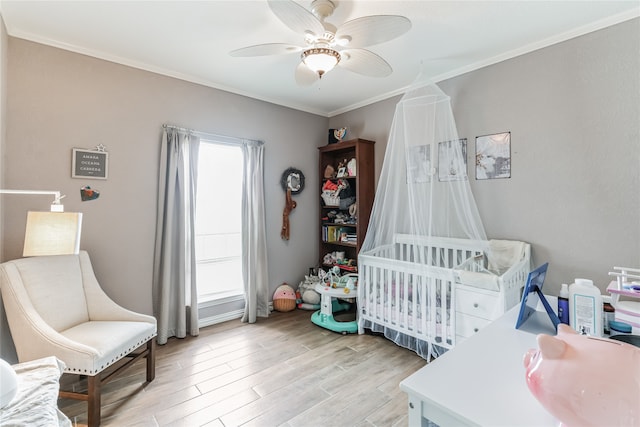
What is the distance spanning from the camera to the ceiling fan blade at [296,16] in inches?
56.7

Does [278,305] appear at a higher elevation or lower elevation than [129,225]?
lower

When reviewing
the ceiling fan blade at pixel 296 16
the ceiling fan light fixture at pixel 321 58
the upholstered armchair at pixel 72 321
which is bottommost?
the upholstered armchair at pixel 72 321

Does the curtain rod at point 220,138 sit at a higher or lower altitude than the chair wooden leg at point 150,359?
higher

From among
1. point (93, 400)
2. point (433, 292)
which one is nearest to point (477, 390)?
point (433, 292)

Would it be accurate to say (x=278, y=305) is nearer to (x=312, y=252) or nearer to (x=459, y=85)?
(x=312, y=252)

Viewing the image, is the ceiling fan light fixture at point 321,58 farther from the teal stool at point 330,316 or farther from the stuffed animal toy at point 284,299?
the stuffed animal toy at point 284,299

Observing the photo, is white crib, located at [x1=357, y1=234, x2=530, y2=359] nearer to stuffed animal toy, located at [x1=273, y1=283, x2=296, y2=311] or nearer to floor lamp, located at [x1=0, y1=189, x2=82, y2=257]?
stuffed animal toy, located at [x1=273, y1=283, x2=296, y2=311]

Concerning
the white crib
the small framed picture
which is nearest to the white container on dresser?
the white crib

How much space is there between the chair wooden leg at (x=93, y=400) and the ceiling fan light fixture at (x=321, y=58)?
7.42 feet

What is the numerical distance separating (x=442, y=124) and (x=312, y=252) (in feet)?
7.71

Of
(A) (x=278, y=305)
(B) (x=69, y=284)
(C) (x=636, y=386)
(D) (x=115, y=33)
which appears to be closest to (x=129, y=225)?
(B) (x=69, y=284)

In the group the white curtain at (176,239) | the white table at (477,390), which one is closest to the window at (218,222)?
the white curtain at (176,239)

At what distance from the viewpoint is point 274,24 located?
2.09 m

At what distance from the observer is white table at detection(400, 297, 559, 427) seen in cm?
72
